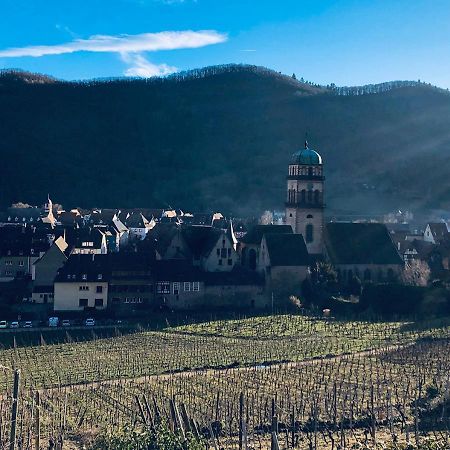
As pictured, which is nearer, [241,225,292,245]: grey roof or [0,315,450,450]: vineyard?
[0,315,450,450]: vineyard

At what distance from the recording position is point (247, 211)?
136 metres

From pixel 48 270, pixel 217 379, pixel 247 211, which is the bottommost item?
pixel 217 379

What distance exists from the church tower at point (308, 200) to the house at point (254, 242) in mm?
1737

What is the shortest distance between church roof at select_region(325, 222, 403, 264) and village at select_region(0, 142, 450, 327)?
0.08 m

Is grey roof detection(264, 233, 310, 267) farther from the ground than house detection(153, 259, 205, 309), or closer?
farther from the ground

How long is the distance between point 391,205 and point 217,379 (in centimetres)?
10793

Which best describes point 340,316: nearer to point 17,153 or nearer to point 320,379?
point 320,379

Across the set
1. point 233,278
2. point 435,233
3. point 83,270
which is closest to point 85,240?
point 83,270

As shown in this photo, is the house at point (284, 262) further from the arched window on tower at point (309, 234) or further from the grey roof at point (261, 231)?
the arched window on tower at point (309, 234)

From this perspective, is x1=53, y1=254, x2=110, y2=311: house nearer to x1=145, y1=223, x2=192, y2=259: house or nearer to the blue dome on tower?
x1=145, y1=223, x2=192, y2=259: house

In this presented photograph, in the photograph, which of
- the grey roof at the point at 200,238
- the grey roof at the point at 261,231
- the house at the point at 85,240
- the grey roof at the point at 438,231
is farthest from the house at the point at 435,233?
the house at the point at 85,240

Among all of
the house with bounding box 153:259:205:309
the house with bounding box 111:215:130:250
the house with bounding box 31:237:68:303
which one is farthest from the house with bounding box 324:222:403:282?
the house with bounding box 111:215:130:250

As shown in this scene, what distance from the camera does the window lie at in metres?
54.8

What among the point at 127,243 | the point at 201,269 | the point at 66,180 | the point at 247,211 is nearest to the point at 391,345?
the point at 201,269
